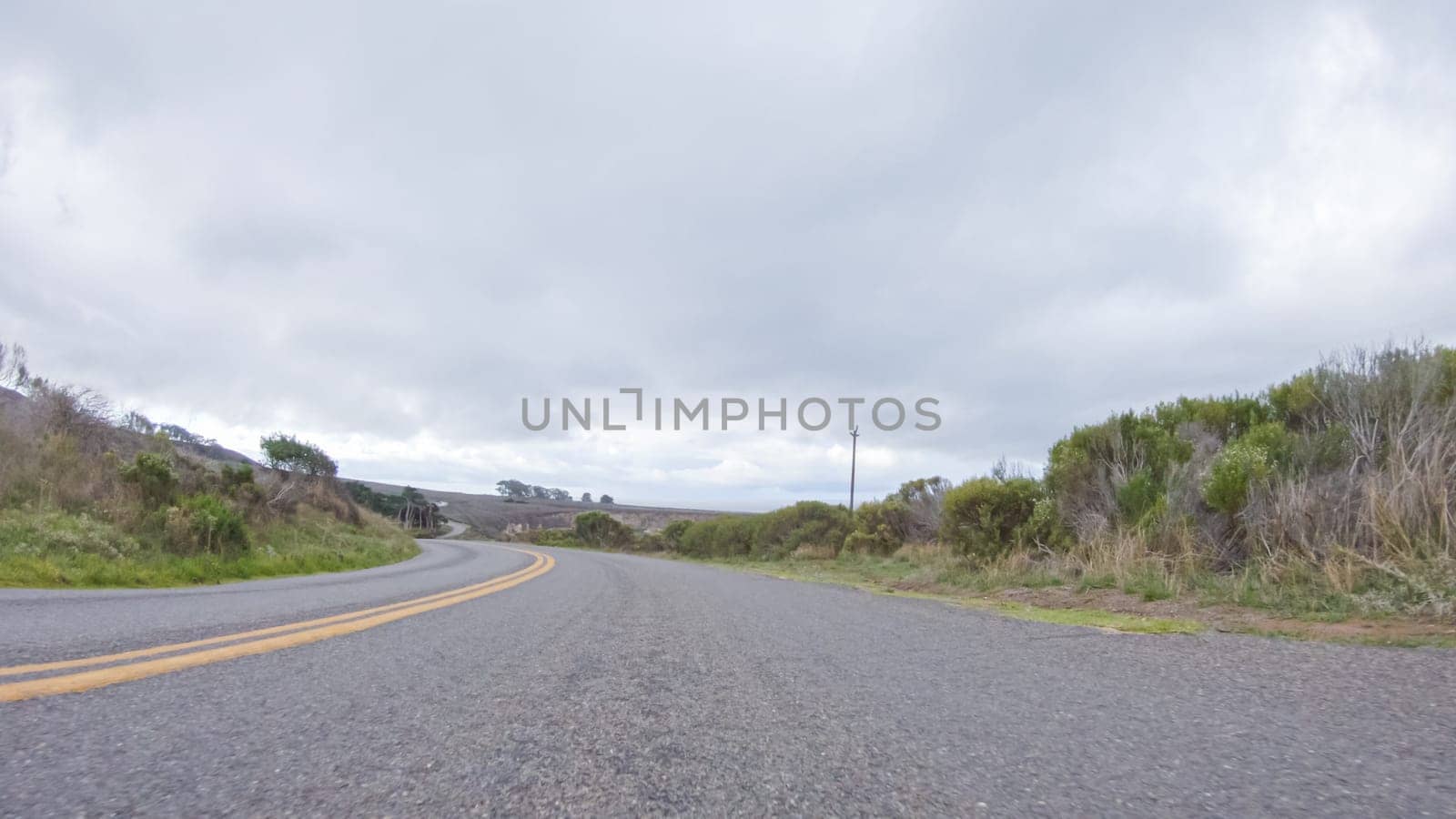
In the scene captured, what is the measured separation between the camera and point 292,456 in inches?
1072

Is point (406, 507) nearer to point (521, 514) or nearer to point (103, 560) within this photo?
point (521, 514)

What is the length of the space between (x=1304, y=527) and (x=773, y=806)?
776cm

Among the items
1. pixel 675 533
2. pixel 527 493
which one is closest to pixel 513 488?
pixel 527 493

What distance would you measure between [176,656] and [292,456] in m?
28.7

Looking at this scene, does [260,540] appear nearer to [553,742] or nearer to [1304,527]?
[553,742]

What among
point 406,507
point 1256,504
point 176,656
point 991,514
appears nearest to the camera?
point 176,656

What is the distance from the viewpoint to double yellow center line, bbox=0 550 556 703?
89.3 inches

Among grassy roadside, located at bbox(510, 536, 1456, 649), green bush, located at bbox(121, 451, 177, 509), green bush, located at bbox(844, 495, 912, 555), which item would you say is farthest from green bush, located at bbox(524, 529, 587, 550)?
grassy roadside, located at bbox(510, 536, 1456, 649)

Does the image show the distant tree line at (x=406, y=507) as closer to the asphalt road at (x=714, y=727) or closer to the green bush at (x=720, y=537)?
the green bush at (x=720, y=537)

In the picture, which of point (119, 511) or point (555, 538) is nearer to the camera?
point (119, 511)

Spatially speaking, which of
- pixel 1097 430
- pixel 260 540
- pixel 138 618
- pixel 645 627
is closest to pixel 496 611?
pixel 645 627

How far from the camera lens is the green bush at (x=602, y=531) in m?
46.7

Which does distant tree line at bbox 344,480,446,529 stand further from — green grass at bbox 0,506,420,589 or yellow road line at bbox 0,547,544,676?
yellow road line at bbox 0,547,544,676

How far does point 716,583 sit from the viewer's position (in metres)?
9.90
